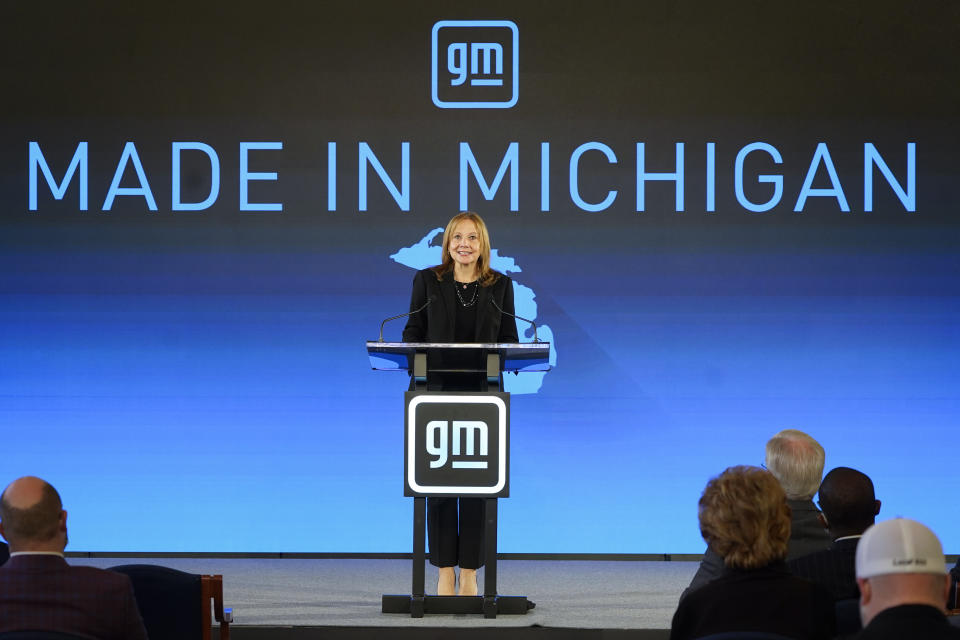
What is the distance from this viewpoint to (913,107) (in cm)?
583

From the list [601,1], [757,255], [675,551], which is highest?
[601,1]

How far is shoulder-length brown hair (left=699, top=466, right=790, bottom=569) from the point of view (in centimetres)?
219

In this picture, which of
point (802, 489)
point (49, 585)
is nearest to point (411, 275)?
point (802, 489)

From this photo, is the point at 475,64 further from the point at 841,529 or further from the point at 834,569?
the point at 834,569

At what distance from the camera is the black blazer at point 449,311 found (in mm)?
4070

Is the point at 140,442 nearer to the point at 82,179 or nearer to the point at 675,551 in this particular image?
the point at 82,179

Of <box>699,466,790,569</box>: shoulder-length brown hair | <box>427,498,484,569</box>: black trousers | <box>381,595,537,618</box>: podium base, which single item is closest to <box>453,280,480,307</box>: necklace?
<box>427,498,484,569</box>: black trousers

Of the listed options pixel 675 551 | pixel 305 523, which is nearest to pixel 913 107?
pixel 675 551

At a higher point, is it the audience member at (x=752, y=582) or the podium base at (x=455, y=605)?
the audience member at (x=752, y=582)

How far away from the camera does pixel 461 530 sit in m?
4.01

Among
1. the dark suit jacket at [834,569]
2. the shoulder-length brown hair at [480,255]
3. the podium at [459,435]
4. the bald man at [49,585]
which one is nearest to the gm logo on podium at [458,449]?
the podium at [459,435]

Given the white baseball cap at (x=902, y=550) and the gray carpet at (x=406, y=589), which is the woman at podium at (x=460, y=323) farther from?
the white baseball cap at (x=902, y=550)

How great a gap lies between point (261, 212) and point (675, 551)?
2.67 metres

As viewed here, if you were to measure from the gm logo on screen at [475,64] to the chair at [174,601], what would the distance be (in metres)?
3.67
